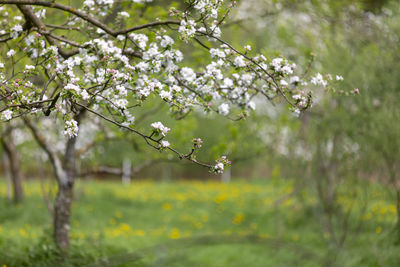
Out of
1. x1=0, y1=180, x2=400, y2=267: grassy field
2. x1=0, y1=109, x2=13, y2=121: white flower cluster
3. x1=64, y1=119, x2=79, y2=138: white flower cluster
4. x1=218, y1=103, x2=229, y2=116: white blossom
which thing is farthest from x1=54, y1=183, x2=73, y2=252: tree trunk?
x1=64, y1=119, x2=79, y2=138: white flower cluster

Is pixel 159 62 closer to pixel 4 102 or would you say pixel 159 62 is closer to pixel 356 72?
pixel 4 102

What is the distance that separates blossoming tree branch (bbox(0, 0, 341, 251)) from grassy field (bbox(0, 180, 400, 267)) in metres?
1.27

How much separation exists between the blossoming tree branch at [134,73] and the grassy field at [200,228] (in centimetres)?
127

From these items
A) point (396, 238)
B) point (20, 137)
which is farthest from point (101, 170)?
point (20, 137)

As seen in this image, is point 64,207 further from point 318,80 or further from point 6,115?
point 318,80

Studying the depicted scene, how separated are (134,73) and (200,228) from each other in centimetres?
952

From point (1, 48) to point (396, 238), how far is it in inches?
291

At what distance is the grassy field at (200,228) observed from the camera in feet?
19.7

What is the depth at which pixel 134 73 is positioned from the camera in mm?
Answer: 4180

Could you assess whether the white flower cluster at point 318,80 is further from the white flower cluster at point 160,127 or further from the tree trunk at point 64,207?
the tree trunk at point 64,207

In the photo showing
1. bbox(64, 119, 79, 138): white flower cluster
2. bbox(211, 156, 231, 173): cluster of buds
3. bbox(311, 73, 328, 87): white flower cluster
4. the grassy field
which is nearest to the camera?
bbox(64, 119, 79, 138): white flower cluster

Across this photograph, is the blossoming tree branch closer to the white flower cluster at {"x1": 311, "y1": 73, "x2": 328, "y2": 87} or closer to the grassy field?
the white flower cluster at {"x1": 311, "y1": 73, "x2": 328, "y2": 87}

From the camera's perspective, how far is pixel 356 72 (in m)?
8.34

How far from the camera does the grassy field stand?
602 centimetres
